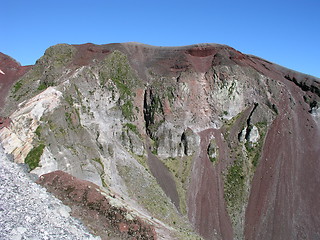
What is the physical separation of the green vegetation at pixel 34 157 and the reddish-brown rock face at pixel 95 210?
154 cm

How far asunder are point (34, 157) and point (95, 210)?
7.96 metres

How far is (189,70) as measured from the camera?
44250 mm

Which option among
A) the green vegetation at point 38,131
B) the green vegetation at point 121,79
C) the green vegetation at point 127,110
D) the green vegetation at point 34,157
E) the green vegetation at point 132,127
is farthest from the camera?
the green vegetation at point 121,79

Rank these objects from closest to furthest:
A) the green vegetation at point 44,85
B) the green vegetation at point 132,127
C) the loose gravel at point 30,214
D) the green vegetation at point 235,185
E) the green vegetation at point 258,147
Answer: the loose gravel at point 30,214 < the green vegetation at point 235,185 < the green vegetation at point 44,85 < the green vegetation at point 132,127 < the green vegetation at point 258,147

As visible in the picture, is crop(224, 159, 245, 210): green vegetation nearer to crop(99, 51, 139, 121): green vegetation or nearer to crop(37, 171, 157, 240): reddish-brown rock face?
crop(99, 51, 139, 121): green vegetation

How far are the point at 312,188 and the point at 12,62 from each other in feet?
153

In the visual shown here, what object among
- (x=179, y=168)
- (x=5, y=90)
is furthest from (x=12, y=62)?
(x=179, y=168)

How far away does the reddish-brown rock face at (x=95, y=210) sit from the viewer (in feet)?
61.7

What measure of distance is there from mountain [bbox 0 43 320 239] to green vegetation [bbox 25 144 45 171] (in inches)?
5.6

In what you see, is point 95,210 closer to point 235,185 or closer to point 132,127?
point 132,127

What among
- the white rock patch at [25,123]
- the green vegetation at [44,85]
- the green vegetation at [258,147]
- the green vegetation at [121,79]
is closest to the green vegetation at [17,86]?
the green vegetation at [44,85]

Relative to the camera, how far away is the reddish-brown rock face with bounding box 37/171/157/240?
1881cm

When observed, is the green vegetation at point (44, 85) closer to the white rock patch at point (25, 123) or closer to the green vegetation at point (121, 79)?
the white rock patch at point (25, 123)

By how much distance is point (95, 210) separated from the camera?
A: 66.6 feet
